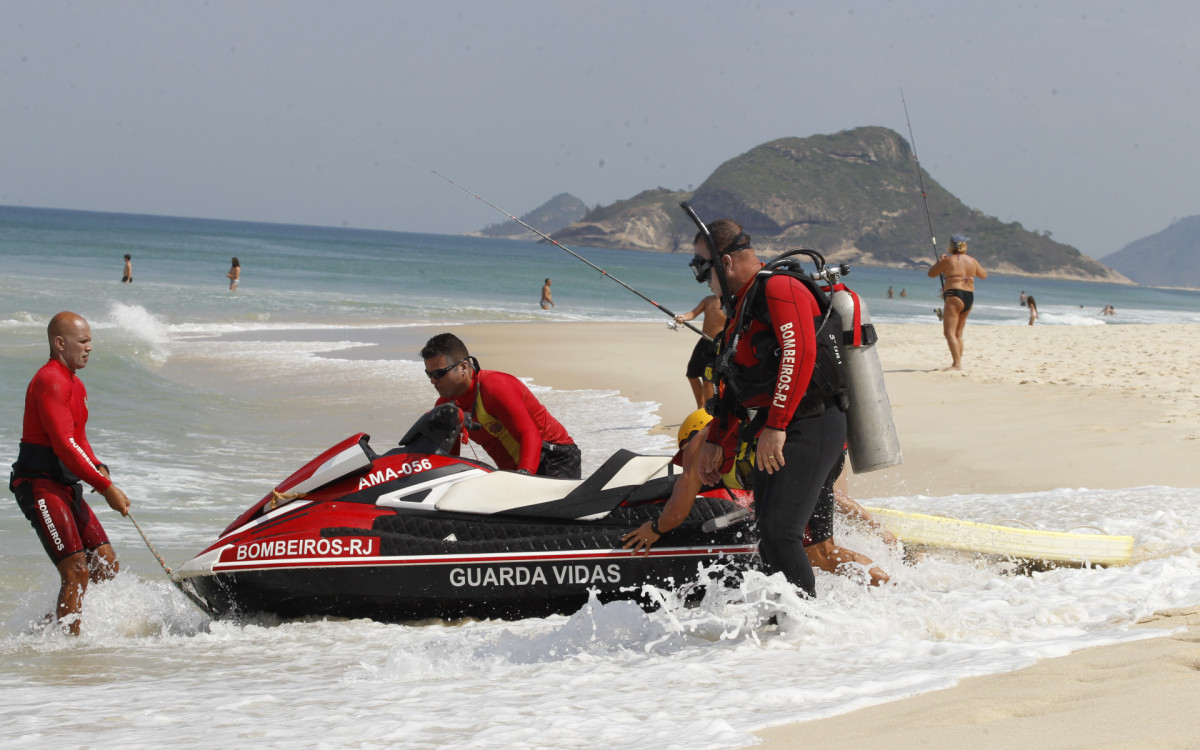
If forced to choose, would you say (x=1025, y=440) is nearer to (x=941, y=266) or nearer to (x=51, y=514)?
(x=941, y=266)

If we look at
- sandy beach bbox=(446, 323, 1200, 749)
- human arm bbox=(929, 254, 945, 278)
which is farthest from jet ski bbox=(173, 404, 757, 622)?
human arm bbox=(929, 254, 945, 278)

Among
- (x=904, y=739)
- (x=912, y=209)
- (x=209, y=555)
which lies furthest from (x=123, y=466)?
(x=912, y=209)

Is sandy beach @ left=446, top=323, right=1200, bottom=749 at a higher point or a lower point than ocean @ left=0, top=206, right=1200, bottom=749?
higher

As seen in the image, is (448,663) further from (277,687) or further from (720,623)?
(720,623)

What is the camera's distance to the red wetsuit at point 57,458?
15.1 ft

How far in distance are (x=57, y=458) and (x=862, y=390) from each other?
3.72 meters

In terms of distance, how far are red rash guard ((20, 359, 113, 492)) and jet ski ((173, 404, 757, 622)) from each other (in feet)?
2.18

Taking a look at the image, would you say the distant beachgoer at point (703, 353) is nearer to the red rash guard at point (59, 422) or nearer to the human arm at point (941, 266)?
the red rash guard at point (59, 422)

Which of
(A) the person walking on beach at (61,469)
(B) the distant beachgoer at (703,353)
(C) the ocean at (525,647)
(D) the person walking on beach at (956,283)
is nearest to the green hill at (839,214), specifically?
(D) the person walking on beach at (956,283)

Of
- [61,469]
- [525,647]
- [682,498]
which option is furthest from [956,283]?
[61,469]

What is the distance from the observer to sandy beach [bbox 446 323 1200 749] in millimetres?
2646

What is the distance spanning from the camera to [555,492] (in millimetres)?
4934

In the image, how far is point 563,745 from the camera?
2.89 meters

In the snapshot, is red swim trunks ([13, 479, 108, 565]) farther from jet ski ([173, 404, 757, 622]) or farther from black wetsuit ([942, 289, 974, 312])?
black wetsuit ([942, 289, 974, 312])
